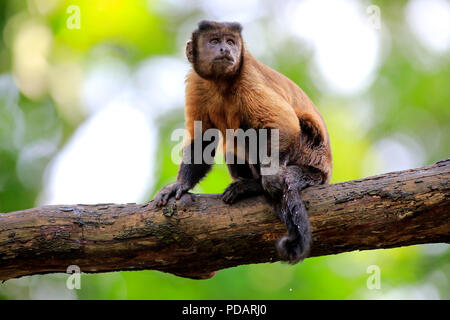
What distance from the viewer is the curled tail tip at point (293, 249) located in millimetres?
5891

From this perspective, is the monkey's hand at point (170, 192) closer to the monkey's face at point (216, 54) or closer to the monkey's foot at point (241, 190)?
the monkey's foot at point (241, 190)

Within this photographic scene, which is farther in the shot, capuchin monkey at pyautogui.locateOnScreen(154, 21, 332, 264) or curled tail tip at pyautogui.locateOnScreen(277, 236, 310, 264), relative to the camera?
capuchin monkey at pyautogui.locateOnScreen(154, 21, 332, 264)

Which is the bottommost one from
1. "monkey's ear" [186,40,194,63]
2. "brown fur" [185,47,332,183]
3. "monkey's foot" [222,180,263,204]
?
"monkey's foot" [222,180,263,204]

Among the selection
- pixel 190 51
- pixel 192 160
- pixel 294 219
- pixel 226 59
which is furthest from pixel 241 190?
pixel 190 51

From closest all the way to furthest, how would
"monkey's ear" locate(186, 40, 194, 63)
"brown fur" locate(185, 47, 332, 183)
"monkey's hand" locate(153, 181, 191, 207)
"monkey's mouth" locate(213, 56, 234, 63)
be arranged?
"monkey's hand" locate(153, 181, 191, 207)
"brown fur" locate(185, 47, 332, 183)
"monkey's mouth" locate(213, 56, 234, 63)
"monkey's ear" locate(186, 40, 194, 63)

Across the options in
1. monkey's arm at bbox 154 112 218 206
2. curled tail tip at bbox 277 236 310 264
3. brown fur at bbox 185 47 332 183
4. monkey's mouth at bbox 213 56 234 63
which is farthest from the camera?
monkey's arm at bbox 154 112 218 206

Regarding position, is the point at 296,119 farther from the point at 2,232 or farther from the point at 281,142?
the point at 2,232

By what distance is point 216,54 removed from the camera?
749cm

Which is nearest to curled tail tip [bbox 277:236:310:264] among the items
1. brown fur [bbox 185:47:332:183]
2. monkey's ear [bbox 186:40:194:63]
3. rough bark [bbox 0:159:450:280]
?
rough bark [bbox 0:159:450:280]

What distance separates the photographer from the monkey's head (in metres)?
7.45

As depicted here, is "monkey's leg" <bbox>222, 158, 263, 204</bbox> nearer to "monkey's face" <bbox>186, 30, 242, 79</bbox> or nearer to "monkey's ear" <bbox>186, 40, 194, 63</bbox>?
"monkey's face" <bbox>186, 30, 242, 79</bbox>

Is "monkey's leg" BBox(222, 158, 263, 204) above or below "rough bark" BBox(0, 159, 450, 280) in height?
above

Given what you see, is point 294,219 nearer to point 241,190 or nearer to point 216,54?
point 241,190

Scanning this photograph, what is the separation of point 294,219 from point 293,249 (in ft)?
1.30
